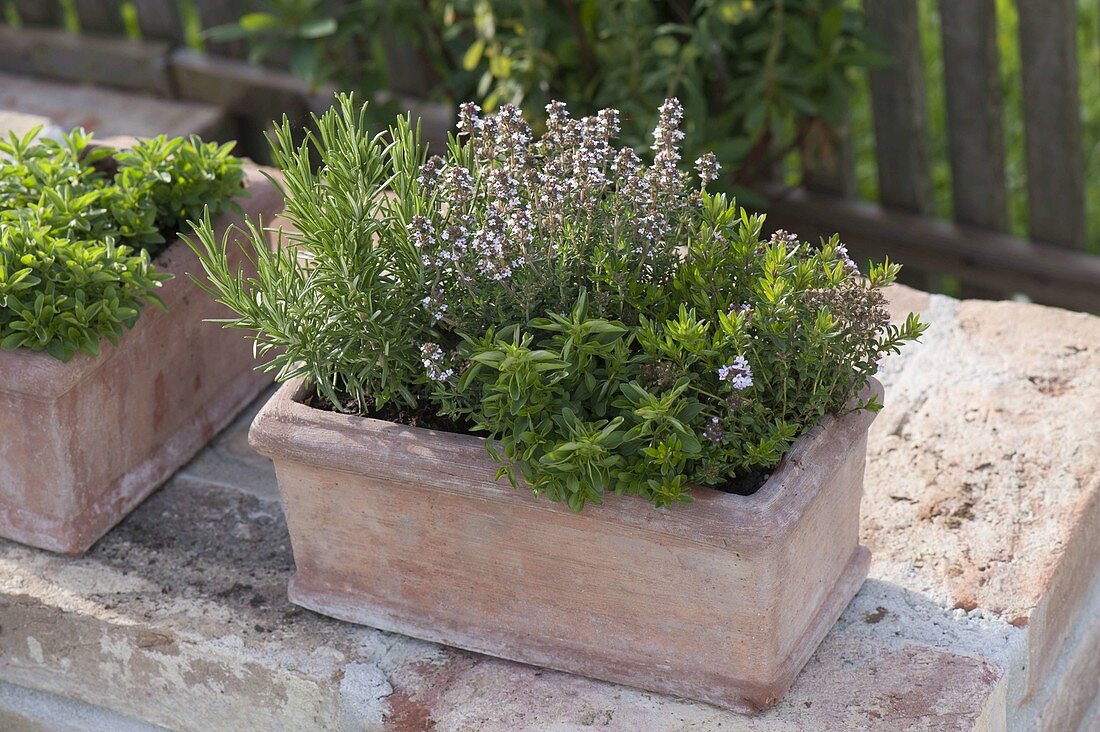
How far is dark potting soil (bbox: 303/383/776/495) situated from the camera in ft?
4.86

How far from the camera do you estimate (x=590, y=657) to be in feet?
5.25

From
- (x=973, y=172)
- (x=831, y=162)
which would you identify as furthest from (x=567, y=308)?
(x=973, y=172)

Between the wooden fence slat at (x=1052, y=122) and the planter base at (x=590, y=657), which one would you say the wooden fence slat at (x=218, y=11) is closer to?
the wooden fence slat at (x=1052, y=122)

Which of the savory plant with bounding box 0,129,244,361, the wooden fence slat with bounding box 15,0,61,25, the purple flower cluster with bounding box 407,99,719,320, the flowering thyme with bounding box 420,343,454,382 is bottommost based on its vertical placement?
the wooden fence slat with bounding box 15,0,61,25

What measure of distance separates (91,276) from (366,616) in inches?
22.4

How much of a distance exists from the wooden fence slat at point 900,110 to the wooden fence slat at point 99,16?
2.23 metres

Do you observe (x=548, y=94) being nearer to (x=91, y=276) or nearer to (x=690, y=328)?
(x=91, y=276)

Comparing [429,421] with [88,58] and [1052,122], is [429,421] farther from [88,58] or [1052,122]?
[88,58]

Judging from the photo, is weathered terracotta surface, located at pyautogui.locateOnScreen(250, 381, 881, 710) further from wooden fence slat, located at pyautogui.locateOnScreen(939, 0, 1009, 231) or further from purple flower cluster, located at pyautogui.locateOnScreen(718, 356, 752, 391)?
wooden fence slat, located at pyautogui.locateOnScreen(939, 0, 1009, 231)

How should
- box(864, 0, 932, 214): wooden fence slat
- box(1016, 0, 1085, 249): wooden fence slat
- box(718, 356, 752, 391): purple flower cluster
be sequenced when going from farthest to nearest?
box(864, 0, 932, 214): wooden fence slat < box(1016, 0, 1085, 249): wooden fence slat < box(718, 356, 752, 391): purple flower cluster

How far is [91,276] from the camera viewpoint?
1713mm

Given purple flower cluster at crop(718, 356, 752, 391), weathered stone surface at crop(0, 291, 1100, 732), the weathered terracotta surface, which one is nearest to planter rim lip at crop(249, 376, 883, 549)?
the weathered terracotta surface

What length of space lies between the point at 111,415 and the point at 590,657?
0.75 m

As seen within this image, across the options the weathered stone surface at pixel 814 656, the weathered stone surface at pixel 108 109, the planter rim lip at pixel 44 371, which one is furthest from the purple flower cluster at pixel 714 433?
the weathered stone surface at pixel 108 109
